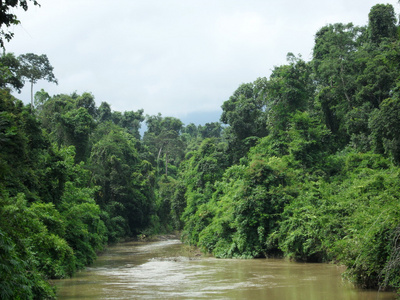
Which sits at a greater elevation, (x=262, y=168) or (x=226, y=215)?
(x=262, y=168)

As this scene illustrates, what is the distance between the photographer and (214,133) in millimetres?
79875

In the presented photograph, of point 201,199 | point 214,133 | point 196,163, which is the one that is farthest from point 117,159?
point 214,133

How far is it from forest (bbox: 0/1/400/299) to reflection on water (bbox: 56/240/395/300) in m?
0.93

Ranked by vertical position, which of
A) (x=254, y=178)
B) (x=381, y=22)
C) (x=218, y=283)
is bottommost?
(x=218, y=283)

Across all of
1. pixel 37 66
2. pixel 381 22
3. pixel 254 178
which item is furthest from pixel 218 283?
pixel 37 66

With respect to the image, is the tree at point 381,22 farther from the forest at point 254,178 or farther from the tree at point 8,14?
the tree at point 8,14

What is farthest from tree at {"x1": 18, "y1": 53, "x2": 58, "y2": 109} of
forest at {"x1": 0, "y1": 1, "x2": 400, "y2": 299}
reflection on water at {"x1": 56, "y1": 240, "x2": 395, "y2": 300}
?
reflection on water at {"x1": 56, "y1": 240, "x2": 395, "y2": 300}

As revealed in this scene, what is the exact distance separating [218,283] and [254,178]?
36.2 feet

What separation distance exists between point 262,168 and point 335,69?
13674 millimetres

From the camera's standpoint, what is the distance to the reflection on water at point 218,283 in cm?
1303

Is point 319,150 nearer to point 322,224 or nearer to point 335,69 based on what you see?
point 335,69

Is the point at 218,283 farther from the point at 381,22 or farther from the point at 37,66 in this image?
the point at 37,66

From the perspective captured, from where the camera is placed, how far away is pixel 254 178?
84.6ft

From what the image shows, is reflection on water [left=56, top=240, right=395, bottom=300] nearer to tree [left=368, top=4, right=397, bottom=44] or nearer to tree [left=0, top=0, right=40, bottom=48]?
tree [left=0, top=0, right=40, bottom=48]
